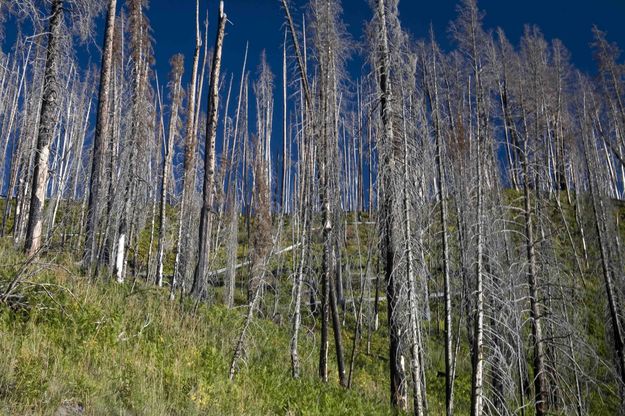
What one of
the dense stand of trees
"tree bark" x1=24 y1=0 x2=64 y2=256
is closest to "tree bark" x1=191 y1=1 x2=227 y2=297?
the dense stand of trees

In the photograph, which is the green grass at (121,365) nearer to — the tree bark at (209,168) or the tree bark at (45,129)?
the tree bark at (45,129)

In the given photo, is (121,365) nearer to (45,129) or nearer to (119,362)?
(119,362)

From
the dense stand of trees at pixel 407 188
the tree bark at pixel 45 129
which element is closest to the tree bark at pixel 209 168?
the dense stand of trees at pixel 407 188

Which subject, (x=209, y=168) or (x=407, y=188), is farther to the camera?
(x=209, y=168)

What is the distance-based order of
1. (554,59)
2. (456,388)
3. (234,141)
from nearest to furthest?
(456,388) < (554,59) < (234,141)

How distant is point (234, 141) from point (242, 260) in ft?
35.3

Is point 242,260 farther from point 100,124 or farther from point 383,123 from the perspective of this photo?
point 383,123

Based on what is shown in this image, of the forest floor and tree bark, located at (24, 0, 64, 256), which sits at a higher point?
tree bark, located at (24, 0, 64, 256)

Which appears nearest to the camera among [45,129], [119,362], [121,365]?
[121,365]

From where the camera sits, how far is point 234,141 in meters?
37.6

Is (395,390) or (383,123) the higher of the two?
(383,123)

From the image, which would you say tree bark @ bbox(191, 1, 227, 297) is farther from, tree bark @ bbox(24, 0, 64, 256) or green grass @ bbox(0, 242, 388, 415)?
tree bark @ bbox(24, 0, 64, 256)

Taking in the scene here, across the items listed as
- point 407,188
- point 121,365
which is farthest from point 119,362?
point 407,188

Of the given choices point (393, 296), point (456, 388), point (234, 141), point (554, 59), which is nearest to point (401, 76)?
point (393, 296)
